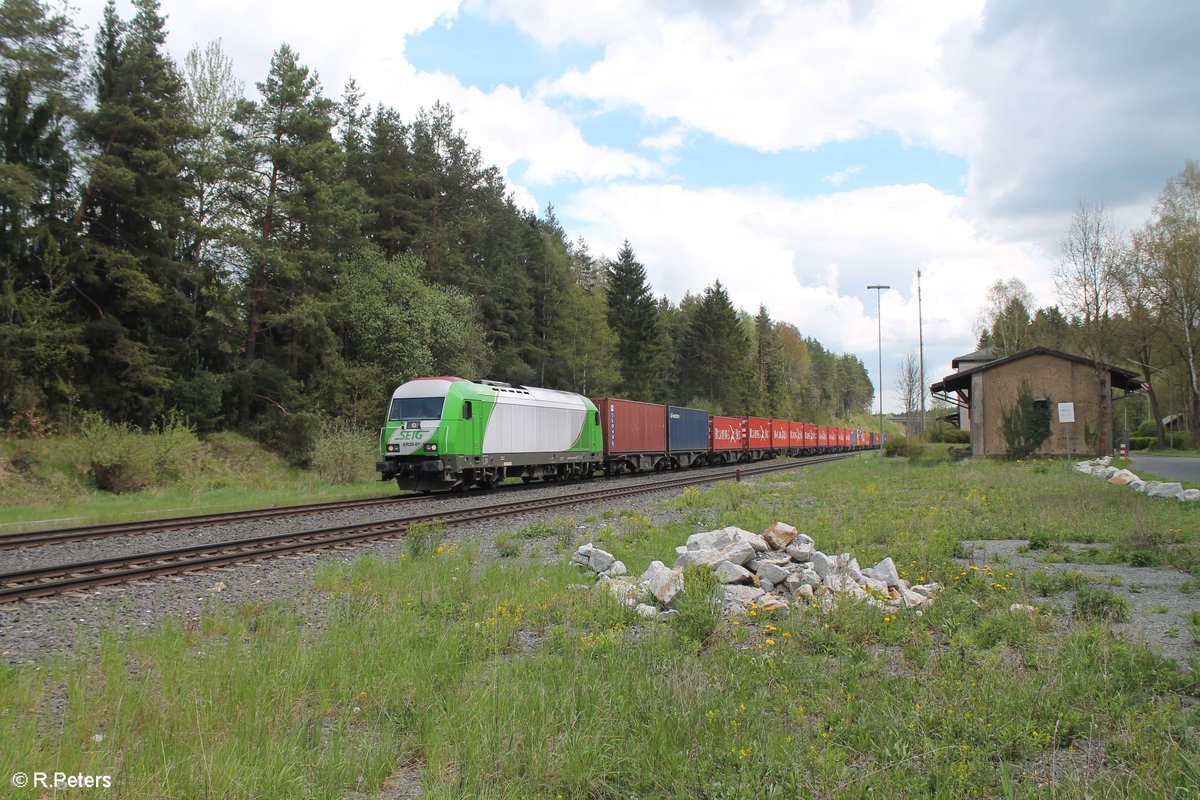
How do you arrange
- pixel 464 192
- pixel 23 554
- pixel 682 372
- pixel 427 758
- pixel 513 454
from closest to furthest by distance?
pixel 427 758 < pixel 23 554 < pixel 513 454 < pixel 464 192 < pixel 682 372

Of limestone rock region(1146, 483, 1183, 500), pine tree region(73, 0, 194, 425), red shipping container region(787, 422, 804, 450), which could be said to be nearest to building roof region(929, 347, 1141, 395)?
limestone rock region(1146, 483, 1183, 500)

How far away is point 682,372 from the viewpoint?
74.4m

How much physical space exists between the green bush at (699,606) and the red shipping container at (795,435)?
4920cm

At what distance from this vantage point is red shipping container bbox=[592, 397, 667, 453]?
94.1 ft

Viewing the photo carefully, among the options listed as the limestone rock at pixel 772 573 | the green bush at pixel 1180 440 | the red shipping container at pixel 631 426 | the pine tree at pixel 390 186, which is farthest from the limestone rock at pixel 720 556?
the green bush at pixel 1180 440

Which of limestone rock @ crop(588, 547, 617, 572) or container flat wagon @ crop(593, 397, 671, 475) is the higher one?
container flat wagon @ crop(593, 397, 671, 475)

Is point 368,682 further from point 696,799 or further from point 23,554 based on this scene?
point 23,554

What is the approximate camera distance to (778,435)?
51.8m

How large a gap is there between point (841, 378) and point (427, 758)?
475 feet

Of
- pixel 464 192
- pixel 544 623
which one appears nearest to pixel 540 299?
pixel 464 192

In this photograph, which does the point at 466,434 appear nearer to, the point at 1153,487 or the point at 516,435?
the point at 516,435

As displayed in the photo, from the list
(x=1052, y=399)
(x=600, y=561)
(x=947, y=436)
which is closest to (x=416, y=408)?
(x=600, y=561)

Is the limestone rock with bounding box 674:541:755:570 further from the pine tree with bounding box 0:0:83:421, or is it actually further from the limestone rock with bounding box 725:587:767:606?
the pine tree with bounding box 0:0:83:421

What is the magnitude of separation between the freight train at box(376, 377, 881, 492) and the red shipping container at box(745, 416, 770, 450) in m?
8.11
